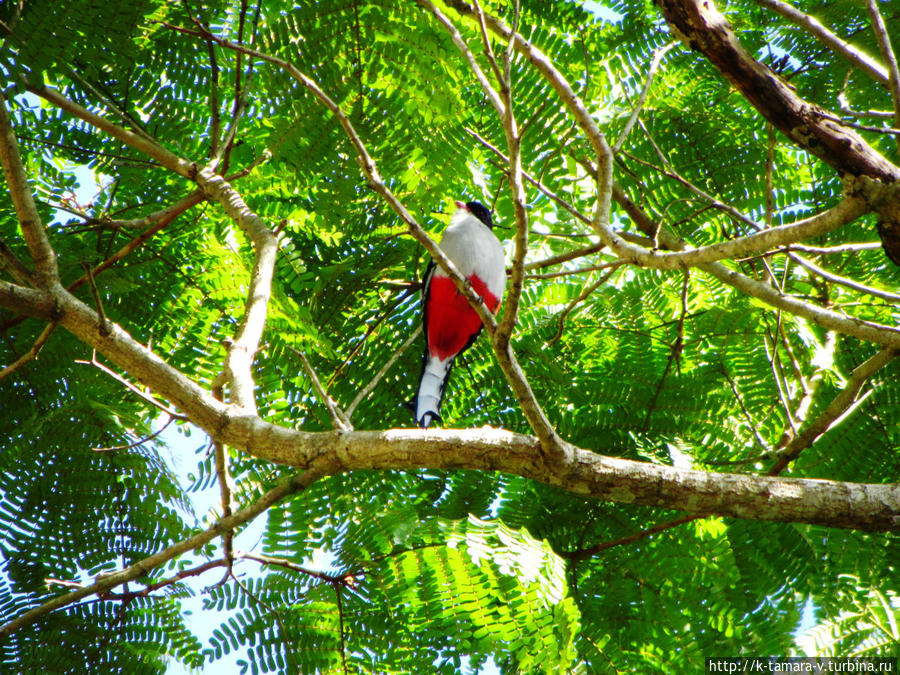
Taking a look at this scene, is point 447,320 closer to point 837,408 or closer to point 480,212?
point 480,212

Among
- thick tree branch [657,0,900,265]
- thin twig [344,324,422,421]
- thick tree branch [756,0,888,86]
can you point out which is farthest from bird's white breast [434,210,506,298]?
thick tree branch [756,0,888,86]

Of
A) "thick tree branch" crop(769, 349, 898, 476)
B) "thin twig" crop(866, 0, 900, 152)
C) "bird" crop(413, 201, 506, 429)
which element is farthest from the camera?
"bird" crop(413, 201, 506, 429)

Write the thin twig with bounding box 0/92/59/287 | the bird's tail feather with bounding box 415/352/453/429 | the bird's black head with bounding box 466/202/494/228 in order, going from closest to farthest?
the thin twig with bounding box 0/92/59/287 → the bird's tail feather with bounding box 415/352/453/429 → the bird's black head with bounding box 466/202/494/228

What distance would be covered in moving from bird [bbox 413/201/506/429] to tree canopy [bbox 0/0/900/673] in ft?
0.47

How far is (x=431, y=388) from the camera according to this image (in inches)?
134

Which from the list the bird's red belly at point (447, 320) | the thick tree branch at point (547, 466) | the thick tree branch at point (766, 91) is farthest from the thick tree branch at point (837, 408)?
the bird's red belly at point (447, 320)

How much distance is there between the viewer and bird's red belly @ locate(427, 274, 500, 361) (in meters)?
3.61

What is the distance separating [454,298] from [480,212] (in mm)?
915

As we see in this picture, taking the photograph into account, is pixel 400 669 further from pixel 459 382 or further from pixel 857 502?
pixel 857 502

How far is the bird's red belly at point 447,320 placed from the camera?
3606 millimetres

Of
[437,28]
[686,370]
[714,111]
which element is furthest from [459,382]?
[714,111]

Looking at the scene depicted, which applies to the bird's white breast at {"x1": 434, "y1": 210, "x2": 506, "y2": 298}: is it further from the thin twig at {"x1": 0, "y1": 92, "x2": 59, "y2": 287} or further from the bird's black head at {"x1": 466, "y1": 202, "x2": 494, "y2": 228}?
the thin twig at {"x1": 0, "y1": 92, "x2": 59, "y2": 287}

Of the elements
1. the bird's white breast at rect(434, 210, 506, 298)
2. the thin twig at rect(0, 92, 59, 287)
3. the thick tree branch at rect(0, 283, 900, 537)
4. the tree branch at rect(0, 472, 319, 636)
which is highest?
the bird's white breast at rect(434, 210, 506, 298)

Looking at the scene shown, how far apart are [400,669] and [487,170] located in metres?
2.39
